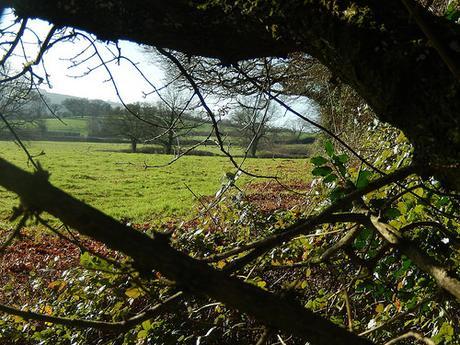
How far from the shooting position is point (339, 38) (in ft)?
4.10

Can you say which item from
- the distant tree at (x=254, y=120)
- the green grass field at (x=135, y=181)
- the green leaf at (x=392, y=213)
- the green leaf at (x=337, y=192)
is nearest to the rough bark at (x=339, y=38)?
the green leaf at (x=392, y=213)

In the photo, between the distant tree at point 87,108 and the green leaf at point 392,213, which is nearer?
the green leaf at point 392,213

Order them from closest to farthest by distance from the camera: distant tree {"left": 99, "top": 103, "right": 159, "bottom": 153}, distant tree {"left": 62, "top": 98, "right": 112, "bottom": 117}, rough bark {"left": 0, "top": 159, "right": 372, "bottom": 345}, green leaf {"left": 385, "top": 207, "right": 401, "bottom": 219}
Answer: rough bark {"left": 0, "top": 159, "right": 372, "bottom": 345} → green leaf {"left": 385, "top": 207, "right": 401, "bottom": 219} → distant tree {"left": 99, "top": 103, "right": 159, "bottom": 153} → distant tree {"left": 62, "top": 98, "right": 112, "bottom": 117}

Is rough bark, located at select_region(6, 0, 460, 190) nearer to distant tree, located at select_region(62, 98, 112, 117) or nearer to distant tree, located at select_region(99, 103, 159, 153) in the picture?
distant tree, located at select_region(99, 103, 159, 153)

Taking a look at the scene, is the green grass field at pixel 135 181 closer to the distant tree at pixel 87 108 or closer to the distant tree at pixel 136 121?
the distant tree at pixel 87 108

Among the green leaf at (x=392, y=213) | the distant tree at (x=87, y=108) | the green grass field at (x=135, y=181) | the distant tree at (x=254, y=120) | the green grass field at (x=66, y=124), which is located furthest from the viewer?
the green grass field at (x=135, y=181)

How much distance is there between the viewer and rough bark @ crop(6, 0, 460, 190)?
112cm

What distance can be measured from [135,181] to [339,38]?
19324 mm

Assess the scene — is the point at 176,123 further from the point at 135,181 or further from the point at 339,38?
the point at 135,181

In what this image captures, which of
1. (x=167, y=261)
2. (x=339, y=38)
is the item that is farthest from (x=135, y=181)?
(x=167, y=261)

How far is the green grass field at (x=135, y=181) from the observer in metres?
13.9

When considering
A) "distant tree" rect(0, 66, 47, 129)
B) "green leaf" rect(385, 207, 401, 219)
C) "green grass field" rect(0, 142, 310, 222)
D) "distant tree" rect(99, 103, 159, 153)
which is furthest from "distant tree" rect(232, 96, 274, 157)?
"green grass field" rect(0, 142, 310, 222)

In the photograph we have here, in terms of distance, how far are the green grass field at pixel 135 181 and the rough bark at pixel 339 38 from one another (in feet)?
27.8

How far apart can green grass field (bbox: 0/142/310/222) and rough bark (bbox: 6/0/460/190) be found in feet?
27.8
